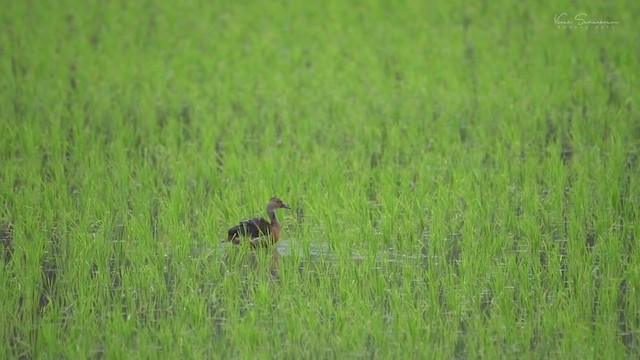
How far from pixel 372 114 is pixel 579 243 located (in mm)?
4597

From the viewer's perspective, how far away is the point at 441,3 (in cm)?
1598

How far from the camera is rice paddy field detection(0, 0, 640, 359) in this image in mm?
5598

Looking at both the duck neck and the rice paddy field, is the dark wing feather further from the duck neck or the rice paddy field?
the duck neck

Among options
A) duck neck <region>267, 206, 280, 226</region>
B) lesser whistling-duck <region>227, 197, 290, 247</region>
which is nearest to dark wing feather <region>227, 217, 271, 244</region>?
lesser whistling-duck <region>227, 197, 290, 247</region>

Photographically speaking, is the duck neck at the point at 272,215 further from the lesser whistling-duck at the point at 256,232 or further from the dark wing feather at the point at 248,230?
the dark wing feather at the point at 248,230

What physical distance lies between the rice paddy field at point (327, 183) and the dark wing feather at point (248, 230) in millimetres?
99

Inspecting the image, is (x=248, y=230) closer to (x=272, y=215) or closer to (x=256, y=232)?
(x=256, y=232)

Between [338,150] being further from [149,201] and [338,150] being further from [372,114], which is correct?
[149,201]

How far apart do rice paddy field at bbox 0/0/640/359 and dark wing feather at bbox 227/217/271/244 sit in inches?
3.9

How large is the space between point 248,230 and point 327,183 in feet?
5.44

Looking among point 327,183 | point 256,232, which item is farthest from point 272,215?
point 327,183

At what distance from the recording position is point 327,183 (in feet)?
27.5

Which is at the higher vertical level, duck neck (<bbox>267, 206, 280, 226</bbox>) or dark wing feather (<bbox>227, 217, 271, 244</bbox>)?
duck neck (<bbox>267, 206, 280, 226</bbox>)

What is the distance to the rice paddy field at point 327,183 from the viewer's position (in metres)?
5.60
